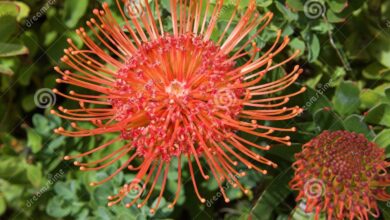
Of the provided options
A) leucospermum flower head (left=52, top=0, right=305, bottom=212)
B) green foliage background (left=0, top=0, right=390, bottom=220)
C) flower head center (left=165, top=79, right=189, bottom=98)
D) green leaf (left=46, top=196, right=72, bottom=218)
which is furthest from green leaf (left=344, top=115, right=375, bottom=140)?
green leaf (left=46, top=196, right=72, bottom=218)

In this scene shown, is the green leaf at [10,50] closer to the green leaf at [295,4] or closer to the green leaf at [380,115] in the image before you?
the green leaf at [295,4]

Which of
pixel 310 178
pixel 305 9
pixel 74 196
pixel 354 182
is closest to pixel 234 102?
pixel 310 178

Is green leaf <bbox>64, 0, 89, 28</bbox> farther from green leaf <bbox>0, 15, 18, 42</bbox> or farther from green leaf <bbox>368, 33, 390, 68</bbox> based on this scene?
green leaf <bbox>368, 33, 390, 68</bbox>

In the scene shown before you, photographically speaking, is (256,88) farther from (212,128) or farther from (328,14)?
(328,14)

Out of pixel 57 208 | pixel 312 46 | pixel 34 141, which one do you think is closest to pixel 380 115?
pixel 312 46

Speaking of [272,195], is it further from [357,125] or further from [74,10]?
[74,10]

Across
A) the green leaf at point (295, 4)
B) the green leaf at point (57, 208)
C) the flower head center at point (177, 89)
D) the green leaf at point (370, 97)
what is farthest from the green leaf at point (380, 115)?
the green leaf at point (57, 208)

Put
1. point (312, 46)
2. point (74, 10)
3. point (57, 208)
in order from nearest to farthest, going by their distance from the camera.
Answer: point (312, 46) → point (57, 208) → point (74, 10)
